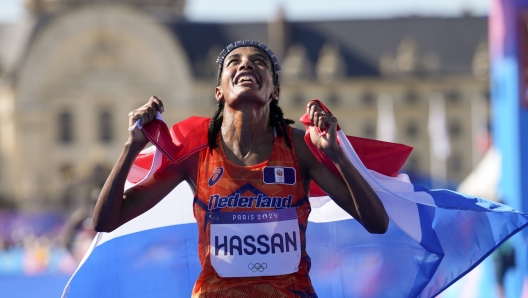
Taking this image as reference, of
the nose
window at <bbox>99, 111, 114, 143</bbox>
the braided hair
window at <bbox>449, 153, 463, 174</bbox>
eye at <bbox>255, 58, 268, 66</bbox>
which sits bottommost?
the braided hair

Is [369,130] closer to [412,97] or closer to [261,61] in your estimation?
[412,97]

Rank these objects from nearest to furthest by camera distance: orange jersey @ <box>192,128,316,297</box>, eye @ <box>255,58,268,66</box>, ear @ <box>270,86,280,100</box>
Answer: orange jersey @ <box>192,128,316,297</box> → eye @ <box>255,58,268,66</box> → ear @ <box>270,86,280,100</box>

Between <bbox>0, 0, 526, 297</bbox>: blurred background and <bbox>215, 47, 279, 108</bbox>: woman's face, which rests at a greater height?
<bbox>0, 0, 526, 297</bbox>: blurred background

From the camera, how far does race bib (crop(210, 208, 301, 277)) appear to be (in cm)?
404

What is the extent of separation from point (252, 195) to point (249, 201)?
23 millimetres

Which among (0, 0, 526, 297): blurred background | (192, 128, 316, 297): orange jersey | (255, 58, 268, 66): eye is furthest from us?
(0, 0, 526, 297): blurred background

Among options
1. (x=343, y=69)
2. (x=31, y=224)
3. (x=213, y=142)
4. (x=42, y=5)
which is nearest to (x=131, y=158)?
(x=213, y=142)

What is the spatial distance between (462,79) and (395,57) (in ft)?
15.2

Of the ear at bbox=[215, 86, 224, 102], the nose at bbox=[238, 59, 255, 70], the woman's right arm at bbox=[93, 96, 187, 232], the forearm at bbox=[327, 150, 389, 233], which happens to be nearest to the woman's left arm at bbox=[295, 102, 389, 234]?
the forearm at bbox=[327, 150, 389, 233]

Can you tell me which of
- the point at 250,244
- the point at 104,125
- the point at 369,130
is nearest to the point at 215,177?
the point at 250,244

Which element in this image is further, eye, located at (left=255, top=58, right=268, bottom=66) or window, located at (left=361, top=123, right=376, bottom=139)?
window, located at (left=361, top=123, right=376, bottom=139)

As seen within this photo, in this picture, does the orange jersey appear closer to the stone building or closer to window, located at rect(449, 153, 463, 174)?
the stone building

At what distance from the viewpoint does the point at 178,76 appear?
73.9 metres

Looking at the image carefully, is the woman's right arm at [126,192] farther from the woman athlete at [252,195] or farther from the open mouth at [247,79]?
the open mouth at [247,79]
